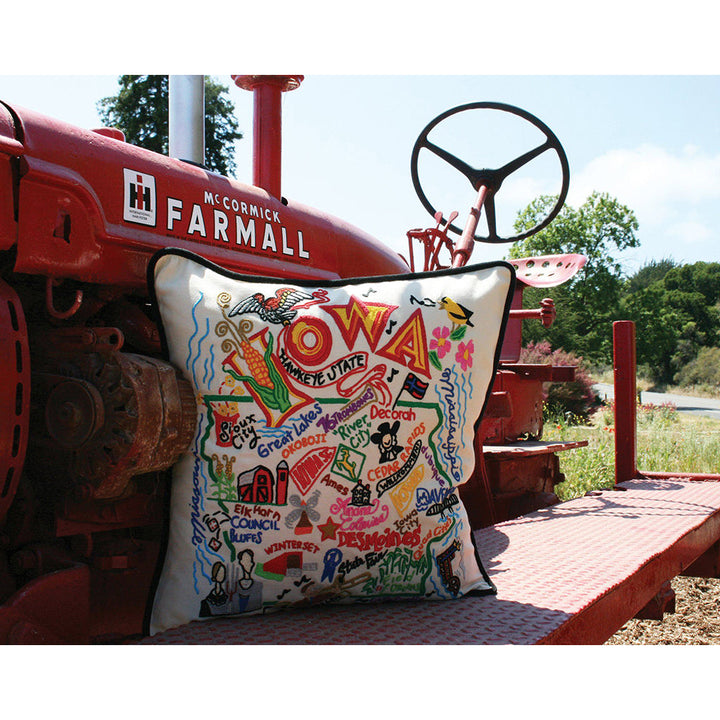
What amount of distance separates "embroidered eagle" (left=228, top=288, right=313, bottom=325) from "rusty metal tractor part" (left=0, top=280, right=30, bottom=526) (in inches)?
14.9

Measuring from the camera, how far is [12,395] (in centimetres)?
133

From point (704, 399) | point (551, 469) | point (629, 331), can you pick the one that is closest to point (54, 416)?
point (551, 469)

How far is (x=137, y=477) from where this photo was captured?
5.09 ft

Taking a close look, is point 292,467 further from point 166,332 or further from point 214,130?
point 214,130

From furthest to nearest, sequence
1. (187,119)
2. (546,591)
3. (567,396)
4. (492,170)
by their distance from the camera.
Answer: (567,396), (187,119), (492,170), (546,591)

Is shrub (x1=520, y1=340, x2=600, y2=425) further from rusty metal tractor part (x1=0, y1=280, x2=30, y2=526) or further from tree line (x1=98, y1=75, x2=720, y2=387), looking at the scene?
rusty metal tractor part (x1=0, y1=280, x2=30, y2=526)

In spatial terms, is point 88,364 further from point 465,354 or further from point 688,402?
point 688,402

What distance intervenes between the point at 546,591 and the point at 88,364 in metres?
1.04

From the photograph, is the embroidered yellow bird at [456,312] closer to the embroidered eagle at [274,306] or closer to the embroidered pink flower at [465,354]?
the embroidered pink flower at [465,354]

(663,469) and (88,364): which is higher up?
(88,364)

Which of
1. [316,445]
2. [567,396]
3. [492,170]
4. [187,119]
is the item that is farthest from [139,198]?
[567,396]

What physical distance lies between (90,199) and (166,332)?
350 millimetres

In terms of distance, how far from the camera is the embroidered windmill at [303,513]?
1.36 metres

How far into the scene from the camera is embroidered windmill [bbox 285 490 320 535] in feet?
4.46
